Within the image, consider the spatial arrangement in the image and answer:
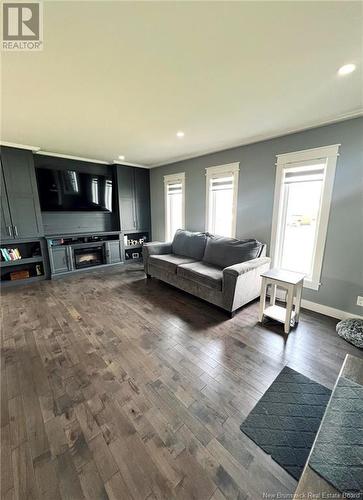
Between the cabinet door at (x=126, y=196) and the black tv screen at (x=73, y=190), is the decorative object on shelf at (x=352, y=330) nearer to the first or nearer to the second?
the cabinet door at (x=126, y=196)

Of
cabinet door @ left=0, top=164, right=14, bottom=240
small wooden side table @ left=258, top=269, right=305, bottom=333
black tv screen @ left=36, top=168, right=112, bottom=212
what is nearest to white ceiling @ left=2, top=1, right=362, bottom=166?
cabinet door @ left=0, top=164, right=14, bottom=240

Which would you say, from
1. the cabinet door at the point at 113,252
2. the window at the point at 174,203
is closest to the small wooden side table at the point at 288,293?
the window at the point at 174,203

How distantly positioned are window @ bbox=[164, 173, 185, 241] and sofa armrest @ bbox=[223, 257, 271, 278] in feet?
6.84

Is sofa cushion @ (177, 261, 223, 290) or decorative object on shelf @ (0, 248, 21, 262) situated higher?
decorative object on shelf @ (0, 248, 21, 262)

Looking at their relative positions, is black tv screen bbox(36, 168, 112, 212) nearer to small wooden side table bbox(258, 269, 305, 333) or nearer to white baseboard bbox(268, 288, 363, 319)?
small wooden side table bbox(258, 269, 305, 333)

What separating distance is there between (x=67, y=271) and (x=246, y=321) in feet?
11.8

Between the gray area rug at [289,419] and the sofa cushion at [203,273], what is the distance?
1.26 m

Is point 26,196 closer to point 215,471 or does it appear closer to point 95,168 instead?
point 95,168

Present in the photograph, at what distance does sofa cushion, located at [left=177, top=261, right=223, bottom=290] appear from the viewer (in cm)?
271

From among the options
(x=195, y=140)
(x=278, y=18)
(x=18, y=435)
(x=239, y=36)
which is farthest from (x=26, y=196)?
(x=278, y=18)

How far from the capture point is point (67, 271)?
4.13 meters

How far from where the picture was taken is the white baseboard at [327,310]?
98.4 inches

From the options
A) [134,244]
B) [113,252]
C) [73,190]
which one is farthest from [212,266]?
[73,190]

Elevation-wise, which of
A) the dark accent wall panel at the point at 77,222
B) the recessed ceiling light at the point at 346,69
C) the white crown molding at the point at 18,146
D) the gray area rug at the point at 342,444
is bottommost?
the gray area rug at the point at 342,444
